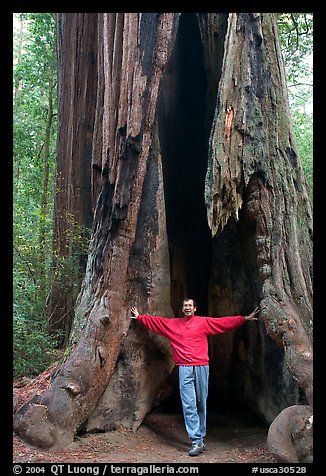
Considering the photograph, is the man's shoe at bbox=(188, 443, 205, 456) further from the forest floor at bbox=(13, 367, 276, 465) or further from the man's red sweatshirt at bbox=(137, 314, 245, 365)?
the man's red sweatshirt at bbox=(137, 314, 245, 365)

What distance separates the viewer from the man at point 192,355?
539 cm

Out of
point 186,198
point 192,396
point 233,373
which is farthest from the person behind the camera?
point 186,198

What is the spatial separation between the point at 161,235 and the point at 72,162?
3.26 m

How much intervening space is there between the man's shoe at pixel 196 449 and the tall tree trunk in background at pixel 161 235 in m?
0.87

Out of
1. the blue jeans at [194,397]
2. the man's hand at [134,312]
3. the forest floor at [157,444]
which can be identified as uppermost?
the man's hand at [134,312]

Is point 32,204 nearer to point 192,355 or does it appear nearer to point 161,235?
point 161,235

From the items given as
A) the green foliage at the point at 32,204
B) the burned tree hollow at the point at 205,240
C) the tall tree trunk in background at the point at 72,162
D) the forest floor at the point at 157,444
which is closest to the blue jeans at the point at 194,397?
the forest floor at the point at 157,444

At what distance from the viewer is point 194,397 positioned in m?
5.44

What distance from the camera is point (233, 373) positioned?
7.08m

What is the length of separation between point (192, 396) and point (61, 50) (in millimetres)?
6735

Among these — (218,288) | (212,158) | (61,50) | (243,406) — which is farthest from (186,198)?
(61,50)

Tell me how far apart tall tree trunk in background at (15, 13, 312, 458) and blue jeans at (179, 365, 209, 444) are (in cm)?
75

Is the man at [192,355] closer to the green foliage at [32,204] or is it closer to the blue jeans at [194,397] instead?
the blue jeans at [194,397]

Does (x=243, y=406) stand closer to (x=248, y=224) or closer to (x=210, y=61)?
(x=248, y=224)
